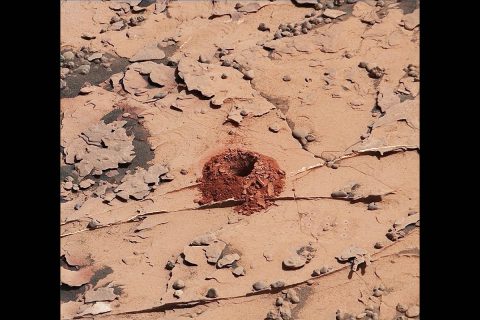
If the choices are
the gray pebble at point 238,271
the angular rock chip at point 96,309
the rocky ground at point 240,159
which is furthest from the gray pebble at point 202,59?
the angular rock chip at point 96,309

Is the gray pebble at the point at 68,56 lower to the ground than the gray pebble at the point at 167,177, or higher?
higher

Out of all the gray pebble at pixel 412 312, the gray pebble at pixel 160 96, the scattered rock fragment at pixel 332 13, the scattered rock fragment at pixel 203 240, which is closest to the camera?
the gray pebble at pixel 412 312

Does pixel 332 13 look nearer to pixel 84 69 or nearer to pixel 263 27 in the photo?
pixel 263 27

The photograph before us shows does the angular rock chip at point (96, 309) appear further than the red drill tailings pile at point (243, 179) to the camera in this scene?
No

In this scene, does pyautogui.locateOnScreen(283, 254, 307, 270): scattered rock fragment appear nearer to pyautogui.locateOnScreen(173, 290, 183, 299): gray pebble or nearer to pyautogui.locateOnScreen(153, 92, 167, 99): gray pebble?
pyautogui.locateOnScreen(173, 290, 183, 299): gray pebble

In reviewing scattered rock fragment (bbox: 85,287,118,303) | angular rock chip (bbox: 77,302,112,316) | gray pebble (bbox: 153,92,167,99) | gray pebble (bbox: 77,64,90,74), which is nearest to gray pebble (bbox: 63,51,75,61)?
gray pebble (bbox: 77,64,90,74)

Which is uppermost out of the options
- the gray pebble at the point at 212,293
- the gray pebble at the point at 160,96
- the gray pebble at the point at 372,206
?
the gray pebble at the point at 160,96

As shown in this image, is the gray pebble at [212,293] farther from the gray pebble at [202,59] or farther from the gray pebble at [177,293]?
the gray pebble at [202,59]

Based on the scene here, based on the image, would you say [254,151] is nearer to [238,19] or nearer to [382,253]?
[382,253]

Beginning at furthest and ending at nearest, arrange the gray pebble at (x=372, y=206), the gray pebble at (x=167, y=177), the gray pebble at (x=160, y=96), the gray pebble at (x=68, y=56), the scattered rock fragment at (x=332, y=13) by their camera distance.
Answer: the scattered rock fragment at (x=332, y=13) → the gray pebble at (x=68, y=56) → the gray pebble at (x=160, y=96) → the gray pebble at (x=167, y=177) → the gray pebble at (x=372, y=206)
